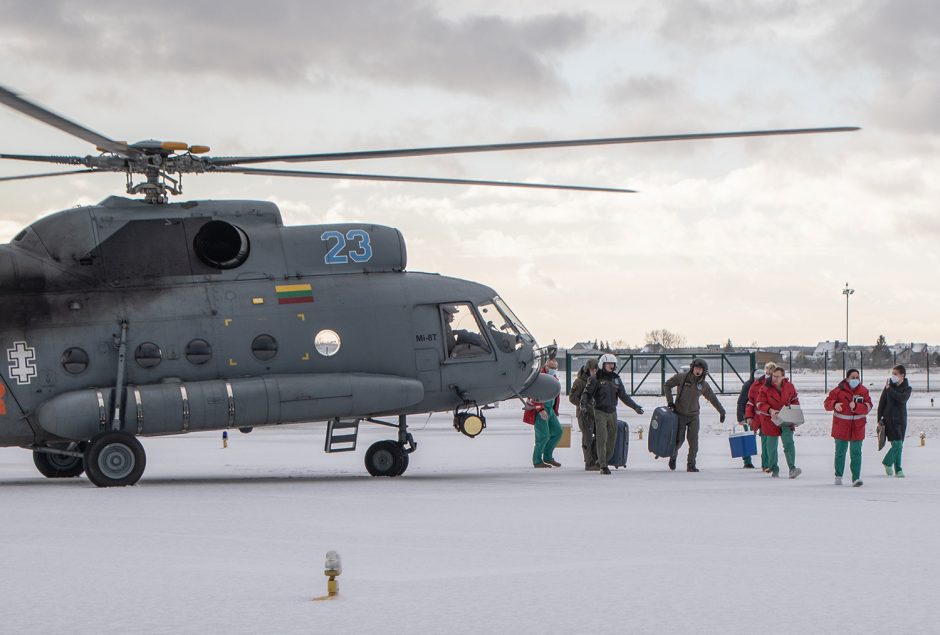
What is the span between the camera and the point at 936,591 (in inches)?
338

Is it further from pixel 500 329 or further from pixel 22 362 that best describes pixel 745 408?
pixel 22 362

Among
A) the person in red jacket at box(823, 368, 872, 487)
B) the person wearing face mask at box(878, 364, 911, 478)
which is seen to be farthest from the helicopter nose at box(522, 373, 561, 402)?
the person wearing face mask at box(878, 364, 911, 478)

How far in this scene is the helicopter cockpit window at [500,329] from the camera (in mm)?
19422

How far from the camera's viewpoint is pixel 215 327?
18.0 metres

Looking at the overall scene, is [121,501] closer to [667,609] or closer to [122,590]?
[122,590]

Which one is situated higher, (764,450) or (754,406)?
(754,406)

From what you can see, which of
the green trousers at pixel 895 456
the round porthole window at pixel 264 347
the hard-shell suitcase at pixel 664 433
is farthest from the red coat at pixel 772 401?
the round porthole window at pixel 264 347

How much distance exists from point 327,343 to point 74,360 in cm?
354

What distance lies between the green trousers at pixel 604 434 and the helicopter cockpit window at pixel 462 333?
2.02 m

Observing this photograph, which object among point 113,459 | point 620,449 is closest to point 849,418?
point 620,449

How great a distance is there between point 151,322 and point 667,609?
11.5 metres

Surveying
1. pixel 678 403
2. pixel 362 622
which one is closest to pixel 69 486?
pixel 678 403

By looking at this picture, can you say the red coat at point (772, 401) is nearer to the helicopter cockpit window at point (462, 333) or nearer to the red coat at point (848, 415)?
the red coat at point (848, 415)

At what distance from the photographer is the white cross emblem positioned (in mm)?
17172
